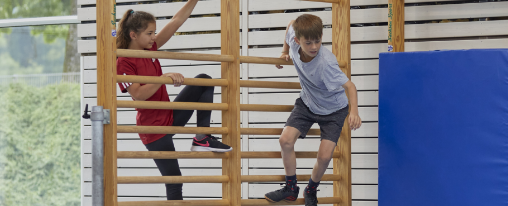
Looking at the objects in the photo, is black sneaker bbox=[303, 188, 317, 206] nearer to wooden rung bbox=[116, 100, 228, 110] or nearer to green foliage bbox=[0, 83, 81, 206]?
wooden rung bbox=[116, 100, 228, 110]

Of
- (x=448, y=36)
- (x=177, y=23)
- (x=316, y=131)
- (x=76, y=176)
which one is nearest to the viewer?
(x=177, y=23)

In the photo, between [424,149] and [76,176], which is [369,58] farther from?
[76,176]

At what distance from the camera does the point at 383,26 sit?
4.18 meters

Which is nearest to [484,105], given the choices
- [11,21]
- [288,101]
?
[288,101]

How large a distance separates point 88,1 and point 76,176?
79.4 inches

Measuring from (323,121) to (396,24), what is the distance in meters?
1.16

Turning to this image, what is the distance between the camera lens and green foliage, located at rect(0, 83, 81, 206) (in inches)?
Answer: 215

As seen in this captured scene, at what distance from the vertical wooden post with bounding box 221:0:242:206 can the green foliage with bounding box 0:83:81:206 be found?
9.58 ft

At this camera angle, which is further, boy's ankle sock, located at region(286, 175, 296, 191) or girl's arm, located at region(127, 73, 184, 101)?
boy's ankle sock, located at region(286, 175, 296, 191)

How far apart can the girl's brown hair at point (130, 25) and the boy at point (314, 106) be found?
906mm

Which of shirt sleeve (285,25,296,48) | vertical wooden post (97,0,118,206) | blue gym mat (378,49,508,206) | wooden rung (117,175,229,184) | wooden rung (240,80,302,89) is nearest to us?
vertical wooden post (97,0,118,206)

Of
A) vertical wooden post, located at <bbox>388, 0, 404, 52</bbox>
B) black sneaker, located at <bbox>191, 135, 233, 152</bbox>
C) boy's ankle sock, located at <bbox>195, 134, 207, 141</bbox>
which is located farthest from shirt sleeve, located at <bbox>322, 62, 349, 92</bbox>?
vertical wooden post, located at <bbox>388, 0, 404, 52</bbox>

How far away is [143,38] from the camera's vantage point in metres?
2.91

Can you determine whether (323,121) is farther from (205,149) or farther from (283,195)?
(205,149)
